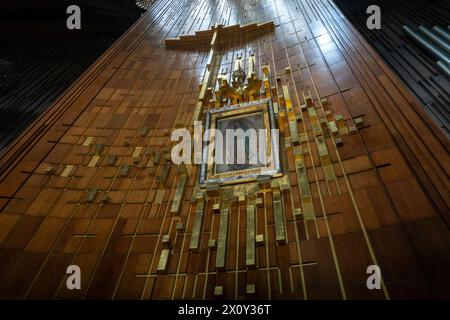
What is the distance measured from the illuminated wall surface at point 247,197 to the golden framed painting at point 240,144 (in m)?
0.05

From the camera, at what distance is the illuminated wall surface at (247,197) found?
1.75 meters

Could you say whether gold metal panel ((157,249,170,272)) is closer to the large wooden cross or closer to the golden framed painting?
the golden framed painting

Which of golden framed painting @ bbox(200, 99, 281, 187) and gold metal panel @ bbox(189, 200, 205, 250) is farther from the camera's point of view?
golden framed painting @ bbox(200, 99, 281, 187)

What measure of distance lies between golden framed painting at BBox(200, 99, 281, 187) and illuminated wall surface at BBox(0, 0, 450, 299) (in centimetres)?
5

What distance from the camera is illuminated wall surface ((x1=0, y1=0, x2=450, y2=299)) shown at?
5.74 ft

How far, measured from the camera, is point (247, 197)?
2.36 meters

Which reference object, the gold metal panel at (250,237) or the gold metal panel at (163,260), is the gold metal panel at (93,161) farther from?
the gold metal panel at (250,237)

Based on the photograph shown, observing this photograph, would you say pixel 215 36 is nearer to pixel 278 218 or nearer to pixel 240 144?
pixel 240 144

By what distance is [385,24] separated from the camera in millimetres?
4926

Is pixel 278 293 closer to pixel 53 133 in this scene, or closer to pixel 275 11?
pixel 53 133

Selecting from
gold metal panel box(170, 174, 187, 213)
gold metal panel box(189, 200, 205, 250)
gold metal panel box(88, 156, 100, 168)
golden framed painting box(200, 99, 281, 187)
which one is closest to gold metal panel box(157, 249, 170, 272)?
gold metal panel box(189, 200, 205, 250)

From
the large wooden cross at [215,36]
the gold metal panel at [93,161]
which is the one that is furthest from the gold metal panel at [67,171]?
the large wooden cross at [215,36]

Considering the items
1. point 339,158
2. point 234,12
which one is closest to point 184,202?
point 339,158

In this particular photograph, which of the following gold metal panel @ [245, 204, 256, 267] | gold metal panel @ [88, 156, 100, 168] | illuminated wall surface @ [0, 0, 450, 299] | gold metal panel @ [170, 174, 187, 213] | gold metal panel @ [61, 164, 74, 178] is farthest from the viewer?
gold metal panel @ [88, 156, 100, 168]
